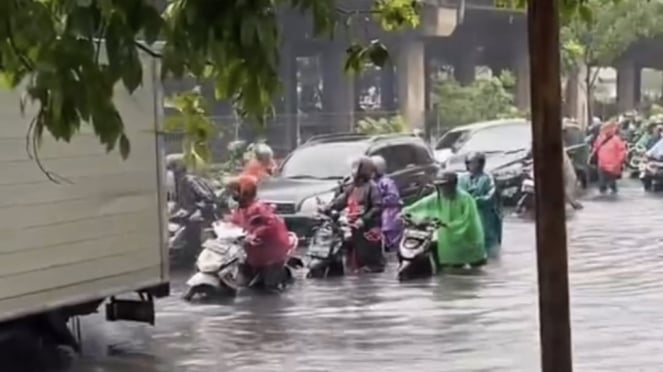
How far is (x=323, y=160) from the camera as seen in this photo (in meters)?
14.0

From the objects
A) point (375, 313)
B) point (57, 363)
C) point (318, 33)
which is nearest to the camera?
point (318, 33)

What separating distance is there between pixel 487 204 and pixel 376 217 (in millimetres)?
1625

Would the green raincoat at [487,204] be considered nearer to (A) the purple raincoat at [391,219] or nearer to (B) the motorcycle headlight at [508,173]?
(A) the purple raincoat at [391,219]

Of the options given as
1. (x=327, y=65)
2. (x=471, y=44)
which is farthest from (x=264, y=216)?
(x=471, y=44)

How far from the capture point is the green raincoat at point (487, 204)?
12805mm

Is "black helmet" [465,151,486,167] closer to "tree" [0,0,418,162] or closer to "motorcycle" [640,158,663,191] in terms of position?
"motorcycle" [640,158,663,191]

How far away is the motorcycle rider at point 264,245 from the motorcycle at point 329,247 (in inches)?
18.2

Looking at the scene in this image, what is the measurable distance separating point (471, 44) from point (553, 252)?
15.2 meters

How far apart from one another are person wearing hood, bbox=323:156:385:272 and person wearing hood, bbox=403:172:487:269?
34cm

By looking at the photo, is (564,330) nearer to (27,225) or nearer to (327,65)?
(27,225)

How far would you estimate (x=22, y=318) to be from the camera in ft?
25.3

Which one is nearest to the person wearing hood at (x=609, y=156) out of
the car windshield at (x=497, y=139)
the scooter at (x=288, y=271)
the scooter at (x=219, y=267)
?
the car windshield at (x=497, y=139)

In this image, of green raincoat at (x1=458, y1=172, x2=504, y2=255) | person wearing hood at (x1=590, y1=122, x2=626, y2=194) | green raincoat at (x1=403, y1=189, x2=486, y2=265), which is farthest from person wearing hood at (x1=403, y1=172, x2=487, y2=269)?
person wearing hood at (x1=590, y1=122, x2=626, y2=194)

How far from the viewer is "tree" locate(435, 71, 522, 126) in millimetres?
17406
